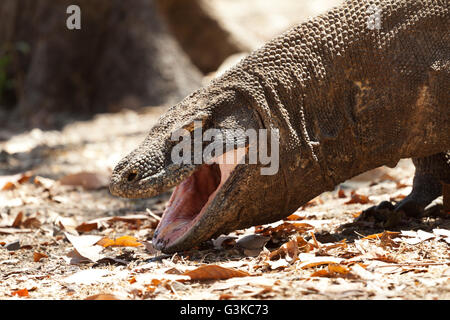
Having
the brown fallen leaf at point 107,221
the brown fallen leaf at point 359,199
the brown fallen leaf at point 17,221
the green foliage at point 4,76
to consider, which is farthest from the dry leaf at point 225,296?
the green foliage at point 4,76

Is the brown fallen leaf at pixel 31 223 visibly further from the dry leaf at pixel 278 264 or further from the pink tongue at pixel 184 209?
the dry leaf at pixel 278 264

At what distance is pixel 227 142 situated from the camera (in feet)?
10.2

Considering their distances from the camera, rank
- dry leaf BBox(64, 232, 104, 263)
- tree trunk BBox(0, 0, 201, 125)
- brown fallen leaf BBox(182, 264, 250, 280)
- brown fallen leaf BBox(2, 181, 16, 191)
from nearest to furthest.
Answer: brown fallen leaf BBox(182, 264, 250, 280) → dry leaf BBox(64, 232, 104, 263) → brown fallen leaf BBox(2, 181, 16, 191) → tree trunk BBox(0, 0, 201, 125)

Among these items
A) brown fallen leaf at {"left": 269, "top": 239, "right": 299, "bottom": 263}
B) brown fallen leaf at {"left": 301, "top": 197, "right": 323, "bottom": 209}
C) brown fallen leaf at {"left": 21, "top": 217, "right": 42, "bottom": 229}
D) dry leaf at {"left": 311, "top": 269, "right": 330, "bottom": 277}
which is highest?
brown fallen leaf at {"left": 301, "top": 197, "right": 323, "bottom": 209}

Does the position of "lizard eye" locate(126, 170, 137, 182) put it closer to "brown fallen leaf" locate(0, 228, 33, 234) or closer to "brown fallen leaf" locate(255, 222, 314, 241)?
"brown fallen leaf" locate(255, 222, 314, 241)

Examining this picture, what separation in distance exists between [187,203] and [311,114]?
77cm

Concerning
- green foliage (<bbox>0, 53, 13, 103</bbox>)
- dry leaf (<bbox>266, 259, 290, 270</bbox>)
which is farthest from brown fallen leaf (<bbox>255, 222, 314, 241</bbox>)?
green foliage (<bbox>0, 53, 13, 103</bbox>)

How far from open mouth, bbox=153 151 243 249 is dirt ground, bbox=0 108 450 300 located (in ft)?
0.38

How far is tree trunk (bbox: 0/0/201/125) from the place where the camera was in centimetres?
939

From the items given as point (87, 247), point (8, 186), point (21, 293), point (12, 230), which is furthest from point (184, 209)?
point (8, 186)

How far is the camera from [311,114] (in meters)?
3.24

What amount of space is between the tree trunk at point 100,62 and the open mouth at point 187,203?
5.97 m

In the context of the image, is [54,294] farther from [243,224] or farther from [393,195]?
[393,195]

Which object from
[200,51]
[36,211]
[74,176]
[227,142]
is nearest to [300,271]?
[227,142]
